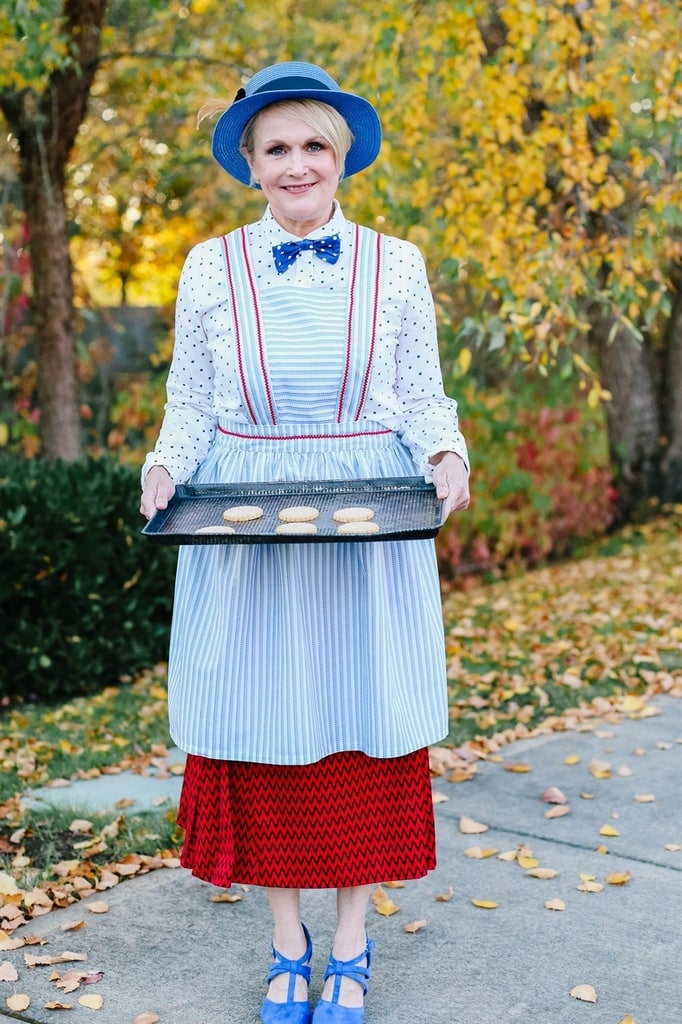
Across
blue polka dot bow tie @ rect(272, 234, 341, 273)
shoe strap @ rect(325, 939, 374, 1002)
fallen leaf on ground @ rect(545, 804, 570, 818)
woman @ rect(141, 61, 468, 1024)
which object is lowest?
fallen leaf on ground @ rect(545, 804, 570, 818)

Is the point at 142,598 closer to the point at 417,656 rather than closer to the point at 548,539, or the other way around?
the point at 417,656

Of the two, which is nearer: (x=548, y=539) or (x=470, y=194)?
(x=470, y=194)

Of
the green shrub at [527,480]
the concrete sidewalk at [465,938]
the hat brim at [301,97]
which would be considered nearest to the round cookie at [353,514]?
the hat brim at [301,97]

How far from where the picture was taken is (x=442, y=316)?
665cm

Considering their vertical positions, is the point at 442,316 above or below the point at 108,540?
above

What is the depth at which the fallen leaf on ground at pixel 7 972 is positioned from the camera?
9.30 ft

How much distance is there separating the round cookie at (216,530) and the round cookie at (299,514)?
106mm

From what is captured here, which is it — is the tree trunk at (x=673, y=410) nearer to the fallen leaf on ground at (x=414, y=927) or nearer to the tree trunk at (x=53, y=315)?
the tree trunk at (x=53, y=315)

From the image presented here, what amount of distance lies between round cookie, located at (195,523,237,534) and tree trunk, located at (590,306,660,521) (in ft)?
28.2

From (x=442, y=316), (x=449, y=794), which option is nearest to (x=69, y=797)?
(x=449, y=794)

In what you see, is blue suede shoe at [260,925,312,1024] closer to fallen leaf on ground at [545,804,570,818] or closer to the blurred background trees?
fallen leaf on ground at [545,804,570,818]

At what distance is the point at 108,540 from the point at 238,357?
3.64m

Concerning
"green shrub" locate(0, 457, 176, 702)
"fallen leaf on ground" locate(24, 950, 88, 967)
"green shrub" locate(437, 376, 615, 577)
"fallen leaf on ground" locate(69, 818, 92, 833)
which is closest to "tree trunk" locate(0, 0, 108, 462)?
"green shrub" locate(0, 457, 176, 702)

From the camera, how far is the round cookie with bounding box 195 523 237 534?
2301mm
